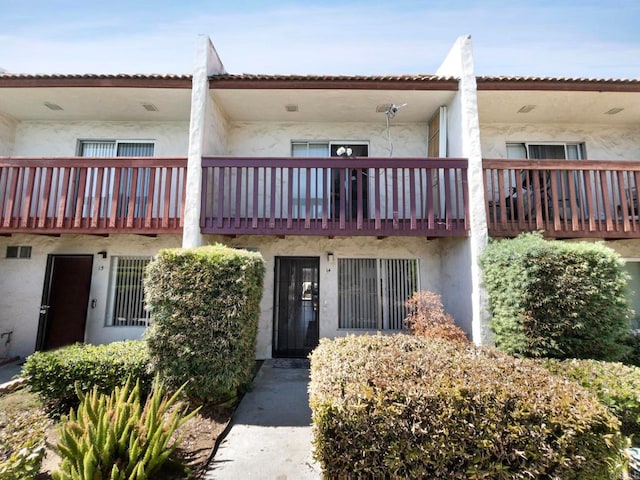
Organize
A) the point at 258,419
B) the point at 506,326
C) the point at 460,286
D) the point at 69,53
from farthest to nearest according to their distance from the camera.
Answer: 1. the point at 69,53
2. the point at 460,286
3. the point at 506,326
4. the point at 258,419

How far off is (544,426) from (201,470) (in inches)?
138

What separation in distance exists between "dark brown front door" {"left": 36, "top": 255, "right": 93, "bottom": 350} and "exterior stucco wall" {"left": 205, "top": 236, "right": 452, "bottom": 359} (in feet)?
11.8

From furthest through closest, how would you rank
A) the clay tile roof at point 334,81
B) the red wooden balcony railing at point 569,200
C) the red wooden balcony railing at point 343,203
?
the clay tile roof at point 334,81
the red wooden balcony railing at point 343,203
the red wooden balcony railing at point 569,200

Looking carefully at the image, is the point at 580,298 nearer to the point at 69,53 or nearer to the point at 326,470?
the point at 326,470

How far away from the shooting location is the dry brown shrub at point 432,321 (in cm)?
577

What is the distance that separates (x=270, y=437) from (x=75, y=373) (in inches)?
121

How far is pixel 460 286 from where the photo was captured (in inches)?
260

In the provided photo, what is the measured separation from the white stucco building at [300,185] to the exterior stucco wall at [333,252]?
0.04m

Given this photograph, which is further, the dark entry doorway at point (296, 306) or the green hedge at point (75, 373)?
the dark entry doorway at point (296, 306)

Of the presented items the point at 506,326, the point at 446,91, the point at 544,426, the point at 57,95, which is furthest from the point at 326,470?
the point at 57,95

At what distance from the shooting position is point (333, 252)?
7621 mm

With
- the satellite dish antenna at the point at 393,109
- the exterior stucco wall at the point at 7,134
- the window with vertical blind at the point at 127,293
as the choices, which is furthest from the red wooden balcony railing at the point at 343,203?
the exterior stucco wall at the point at 7,134

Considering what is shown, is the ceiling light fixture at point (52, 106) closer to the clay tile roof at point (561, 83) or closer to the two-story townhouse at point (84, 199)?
the two-story townhouse at point (84, 199)

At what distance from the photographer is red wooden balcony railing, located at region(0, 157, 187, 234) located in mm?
6488
